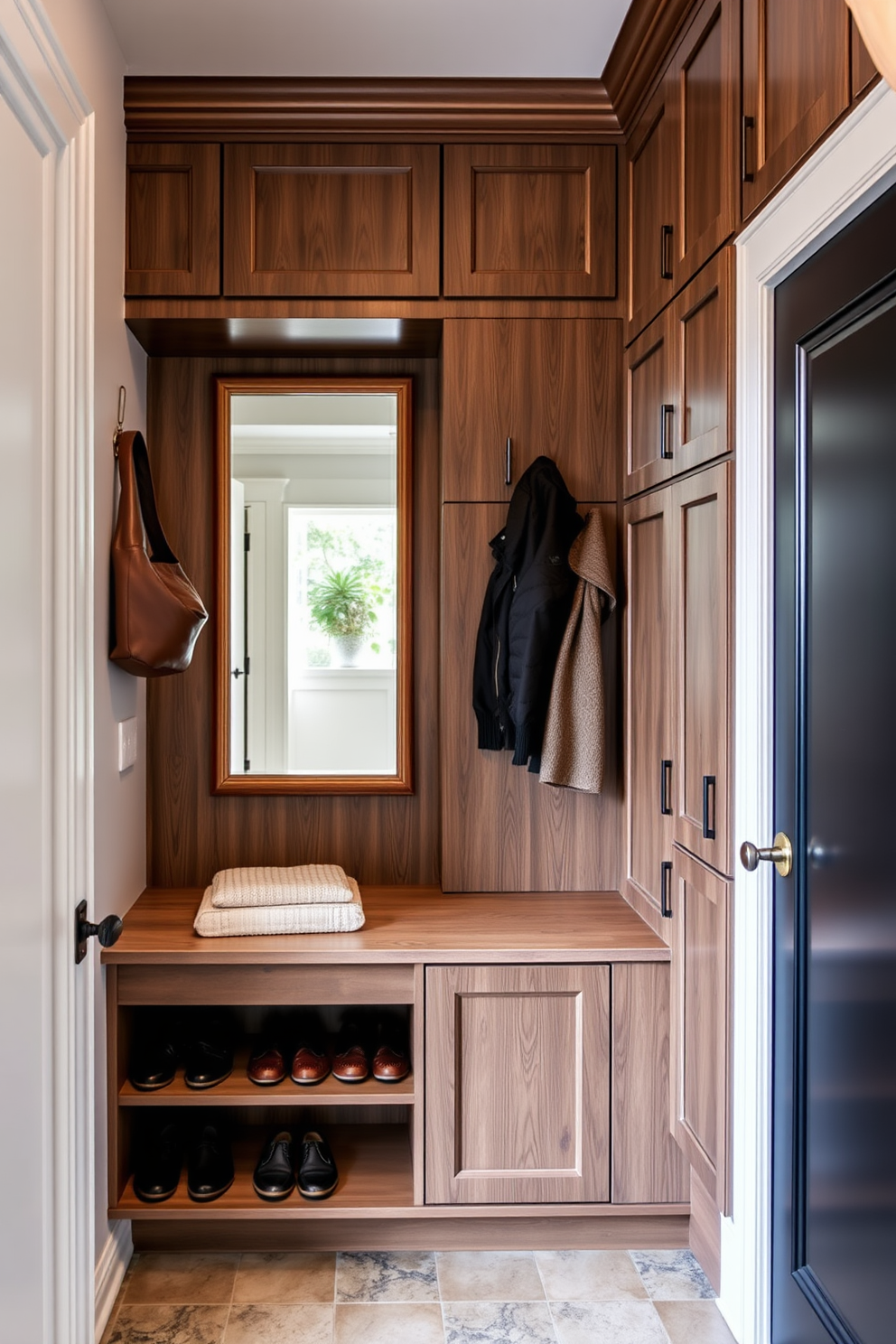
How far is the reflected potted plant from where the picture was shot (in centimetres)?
287

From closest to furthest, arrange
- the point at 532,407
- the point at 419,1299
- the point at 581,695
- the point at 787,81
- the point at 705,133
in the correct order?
the point at 787,81
the point at 705,133
the point at 419,1299
the point at 581,695
the point at 532,407

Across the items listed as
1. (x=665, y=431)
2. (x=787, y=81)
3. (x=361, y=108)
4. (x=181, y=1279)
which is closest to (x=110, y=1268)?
(x=181, y=1279)

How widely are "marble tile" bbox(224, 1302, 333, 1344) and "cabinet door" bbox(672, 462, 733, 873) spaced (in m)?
1.24

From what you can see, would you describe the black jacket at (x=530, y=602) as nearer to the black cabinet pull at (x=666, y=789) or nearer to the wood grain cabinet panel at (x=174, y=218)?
the black cabinet pull at (x=666, y=789)

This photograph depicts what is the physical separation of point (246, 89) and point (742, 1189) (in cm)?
266

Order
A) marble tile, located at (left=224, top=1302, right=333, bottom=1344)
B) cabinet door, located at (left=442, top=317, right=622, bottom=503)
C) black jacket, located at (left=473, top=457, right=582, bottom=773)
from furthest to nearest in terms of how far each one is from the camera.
→ cabinet door, located at (left=442, top=317, right=622, bottom=503) → black jacket, located at (left=473, top=457, right=582, bottom=773) → marble tile, located at (left=224, top=1302, right=333, bottom=1344)

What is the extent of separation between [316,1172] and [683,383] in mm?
1911

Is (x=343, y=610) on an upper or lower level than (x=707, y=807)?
upper

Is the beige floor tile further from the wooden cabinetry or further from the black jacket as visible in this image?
the wooden cabinetry

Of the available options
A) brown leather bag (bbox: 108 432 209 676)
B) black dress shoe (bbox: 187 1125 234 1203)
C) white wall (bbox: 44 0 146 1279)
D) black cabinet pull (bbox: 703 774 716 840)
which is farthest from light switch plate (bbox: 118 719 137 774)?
black cabinet pull (bbox: 703 774 716 840)

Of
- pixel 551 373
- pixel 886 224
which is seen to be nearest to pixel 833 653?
pixel 886 224

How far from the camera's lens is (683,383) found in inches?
85.9

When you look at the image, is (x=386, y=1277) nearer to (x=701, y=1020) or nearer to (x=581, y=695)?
(x=701, y=1020)

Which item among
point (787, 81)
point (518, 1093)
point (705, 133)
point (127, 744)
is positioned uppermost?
point (705, 133)
